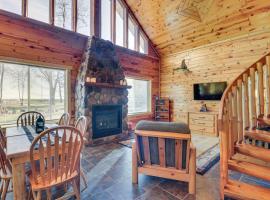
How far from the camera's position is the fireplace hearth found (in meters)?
4.40

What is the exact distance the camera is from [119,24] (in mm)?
5898

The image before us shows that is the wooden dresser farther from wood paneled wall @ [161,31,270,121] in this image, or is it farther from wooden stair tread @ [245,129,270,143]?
wooden stair tread @ [245,129,270,143]

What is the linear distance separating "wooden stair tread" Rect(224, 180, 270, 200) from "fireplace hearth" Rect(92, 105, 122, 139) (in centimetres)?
335

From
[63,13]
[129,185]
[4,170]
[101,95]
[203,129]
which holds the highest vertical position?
[63,13]

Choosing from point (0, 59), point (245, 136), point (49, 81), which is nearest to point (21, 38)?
point (0, 59)

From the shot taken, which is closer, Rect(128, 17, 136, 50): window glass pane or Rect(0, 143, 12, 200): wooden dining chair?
Rect(0, 143, 12, 200): wooden dining chair

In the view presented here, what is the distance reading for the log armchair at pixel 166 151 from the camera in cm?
197

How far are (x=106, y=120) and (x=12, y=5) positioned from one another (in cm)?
371

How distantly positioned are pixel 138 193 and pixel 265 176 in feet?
5.17

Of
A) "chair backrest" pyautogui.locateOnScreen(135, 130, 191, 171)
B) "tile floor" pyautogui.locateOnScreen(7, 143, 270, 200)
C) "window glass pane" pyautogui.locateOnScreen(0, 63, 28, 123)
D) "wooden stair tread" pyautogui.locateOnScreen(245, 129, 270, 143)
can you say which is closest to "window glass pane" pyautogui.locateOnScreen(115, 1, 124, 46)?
"window glass pane" pyautogui.locateOnScreen(0, 63, 28, 123)

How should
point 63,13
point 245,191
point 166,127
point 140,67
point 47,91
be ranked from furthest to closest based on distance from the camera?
point 140,67 → point 63,13 → point 47,91 → point 166,127 → point 245,191

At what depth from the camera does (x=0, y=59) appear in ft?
11.4

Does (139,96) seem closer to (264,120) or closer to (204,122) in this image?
(204,122)

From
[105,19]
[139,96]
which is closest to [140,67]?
[139,96]
